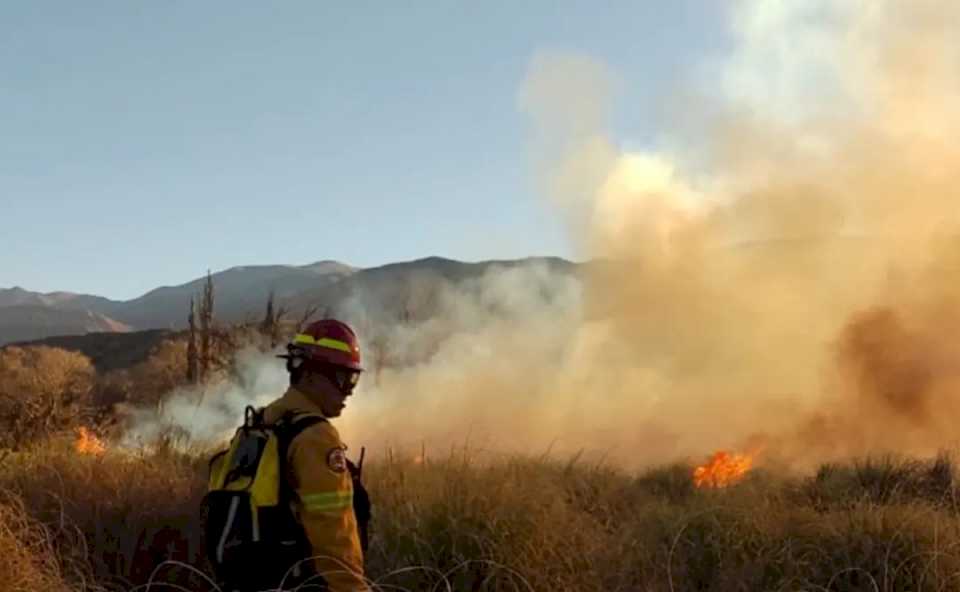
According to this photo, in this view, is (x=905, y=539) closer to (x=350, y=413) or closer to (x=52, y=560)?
(x=52, y=560)

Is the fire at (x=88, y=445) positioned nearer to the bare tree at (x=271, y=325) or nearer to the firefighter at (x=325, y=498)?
the firefighter at (x=325, y=498)

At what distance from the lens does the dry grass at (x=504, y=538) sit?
6.06 metres

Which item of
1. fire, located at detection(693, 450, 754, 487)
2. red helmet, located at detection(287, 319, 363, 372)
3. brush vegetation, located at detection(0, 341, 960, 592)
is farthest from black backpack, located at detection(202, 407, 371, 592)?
fire, located at detection(693, 450, 754, 487)

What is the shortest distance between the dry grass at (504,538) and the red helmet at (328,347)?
1.68m

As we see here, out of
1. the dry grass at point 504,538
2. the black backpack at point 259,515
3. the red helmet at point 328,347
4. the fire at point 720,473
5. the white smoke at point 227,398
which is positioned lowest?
the fire at point 720,473

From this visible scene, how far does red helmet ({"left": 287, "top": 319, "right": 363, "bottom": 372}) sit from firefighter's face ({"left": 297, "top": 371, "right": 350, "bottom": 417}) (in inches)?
2.7

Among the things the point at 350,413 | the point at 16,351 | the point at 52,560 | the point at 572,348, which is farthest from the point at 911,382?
the point at 16,351

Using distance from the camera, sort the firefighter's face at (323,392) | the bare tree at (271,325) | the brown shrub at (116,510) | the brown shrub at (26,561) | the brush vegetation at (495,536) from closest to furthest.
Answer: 1. the firefighter's face at (323,392)
2. the brown shrub at (26,561)
3. the brush vegetation at (495,536)
4. the brown shrub at (116,510)
5. the bare tree at (271,325)

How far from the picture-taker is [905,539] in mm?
6305

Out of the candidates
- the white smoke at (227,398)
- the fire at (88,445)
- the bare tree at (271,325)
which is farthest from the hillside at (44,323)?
the fire at (88,445)

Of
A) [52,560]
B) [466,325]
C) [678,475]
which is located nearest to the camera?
[52,560]

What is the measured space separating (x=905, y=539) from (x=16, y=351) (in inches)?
2019

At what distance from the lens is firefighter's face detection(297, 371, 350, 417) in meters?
3.99

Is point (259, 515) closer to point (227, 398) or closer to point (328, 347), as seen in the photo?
point (328, 347)
